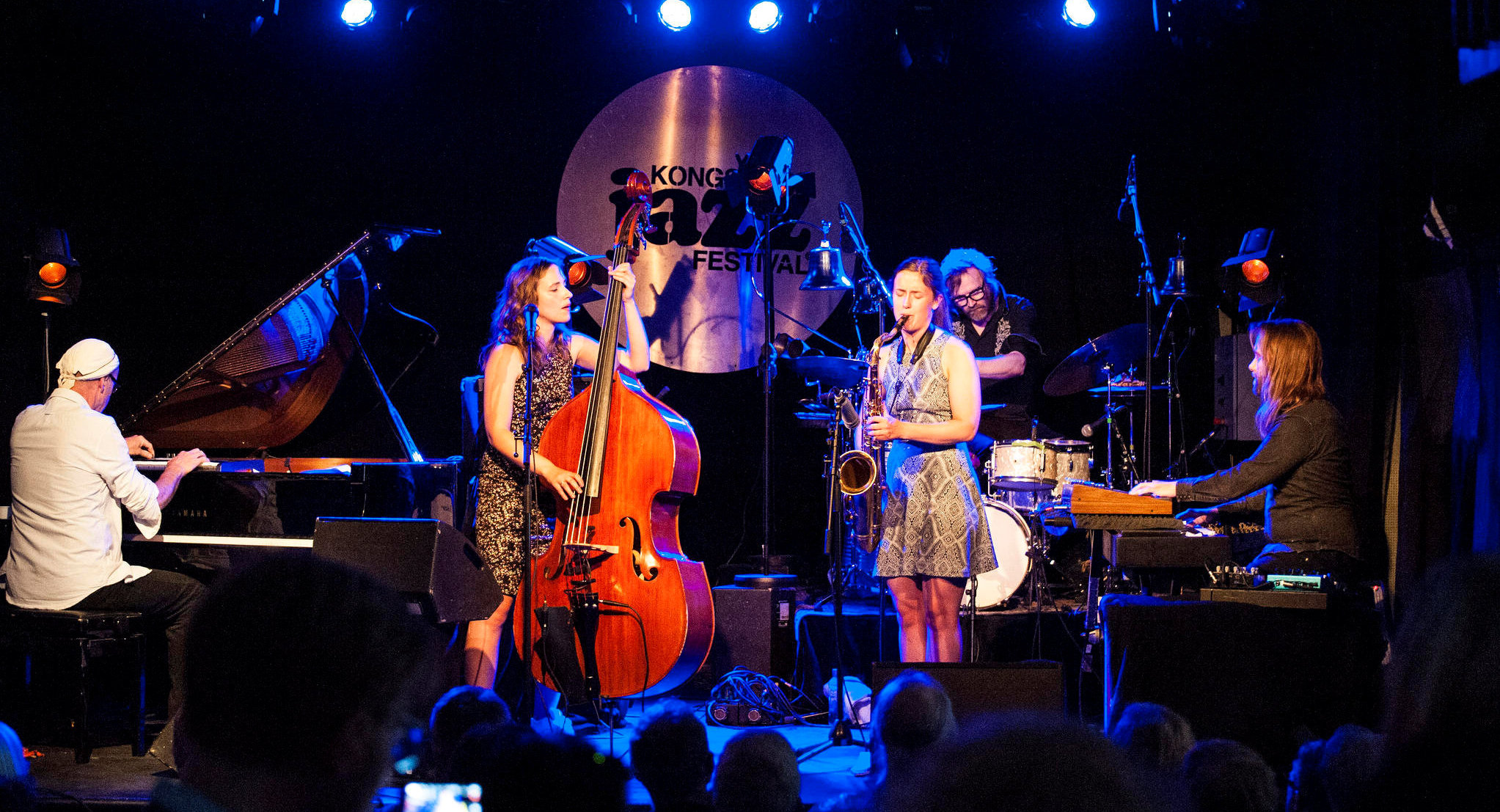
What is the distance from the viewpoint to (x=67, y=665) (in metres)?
5.61

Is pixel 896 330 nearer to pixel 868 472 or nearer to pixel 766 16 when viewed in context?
pixel 868 472

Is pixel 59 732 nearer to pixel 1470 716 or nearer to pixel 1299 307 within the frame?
pixel 1470 716

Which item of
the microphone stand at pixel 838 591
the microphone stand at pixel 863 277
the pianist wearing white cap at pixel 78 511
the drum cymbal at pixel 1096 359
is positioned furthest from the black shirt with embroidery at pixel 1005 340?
the pianist wearing white cap at pixel 78 511

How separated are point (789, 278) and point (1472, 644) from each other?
575 centimetres

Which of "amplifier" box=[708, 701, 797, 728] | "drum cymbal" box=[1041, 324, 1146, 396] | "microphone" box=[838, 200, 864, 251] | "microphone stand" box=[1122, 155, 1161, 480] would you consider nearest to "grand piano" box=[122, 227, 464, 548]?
"amplifier" box=[708, 701, 797, 728]

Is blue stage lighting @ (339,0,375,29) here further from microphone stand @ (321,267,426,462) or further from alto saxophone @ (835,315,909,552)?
alto saxophone @ (835,315,909,552)

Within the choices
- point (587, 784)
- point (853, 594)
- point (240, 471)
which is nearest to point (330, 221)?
point (240, 471)

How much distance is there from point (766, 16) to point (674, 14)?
0.57 metres

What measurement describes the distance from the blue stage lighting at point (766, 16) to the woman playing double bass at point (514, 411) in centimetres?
272

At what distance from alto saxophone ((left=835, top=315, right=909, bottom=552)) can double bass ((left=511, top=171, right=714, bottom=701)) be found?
752 millimetres

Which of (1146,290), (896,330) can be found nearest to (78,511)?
(896,330)

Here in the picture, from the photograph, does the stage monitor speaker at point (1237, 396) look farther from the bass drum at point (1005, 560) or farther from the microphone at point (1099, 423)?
the bass drum at point (1005, 560)

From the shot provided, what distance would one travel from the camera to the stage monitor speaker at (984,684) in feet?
12.5

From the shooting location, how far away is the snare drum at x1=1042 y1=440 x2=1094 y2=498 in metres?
6.37
